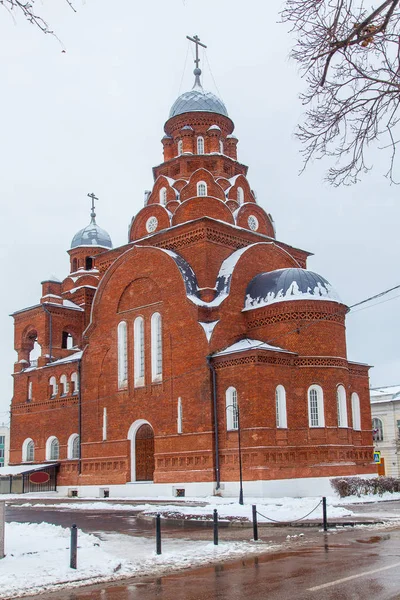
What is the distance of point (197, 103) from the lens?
123 ft

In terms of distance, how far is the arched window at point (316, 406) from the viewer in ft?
91.3

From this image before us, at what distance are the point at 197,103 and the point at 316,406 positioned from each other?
59.6 ft

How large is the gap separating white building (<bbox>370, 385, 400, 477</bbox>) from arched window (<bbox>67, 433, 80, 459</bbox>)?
76.0 feet

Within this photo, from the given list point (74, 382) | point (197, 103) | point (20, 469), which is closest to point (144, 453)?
point (74, 382)

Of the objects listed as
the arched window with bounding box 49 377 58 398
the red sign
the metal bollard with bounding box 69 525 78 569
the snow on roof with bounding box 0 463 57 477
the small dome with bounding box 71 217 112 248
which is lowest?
the metal bollard with bounding box 69 525 78 569

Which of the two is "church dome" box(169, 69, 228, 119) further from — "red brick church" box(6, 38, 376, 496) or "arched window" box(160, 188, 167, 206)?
"arched window" box(160, 188, 167, 206)

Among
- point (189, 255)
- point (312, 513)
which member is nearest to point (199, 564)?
point (312, 513)

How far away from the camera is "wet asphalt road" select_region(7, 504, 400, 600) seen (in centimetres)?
847

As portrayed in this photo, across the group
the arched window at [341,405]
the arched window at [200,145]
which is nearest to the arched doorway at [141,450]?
the arched window at [341,405]

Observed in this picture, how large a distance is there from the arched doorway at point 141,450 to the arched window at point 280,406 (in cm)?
638

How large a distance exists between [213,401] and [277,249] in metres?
9.01

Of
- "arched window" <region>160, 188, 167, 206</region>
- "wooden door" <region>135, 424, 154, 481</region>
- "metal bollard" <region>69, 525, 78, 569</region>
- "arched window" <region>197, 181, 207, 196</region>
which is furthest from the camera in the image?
"arched window" <region>160, 188, 167, 206</region>

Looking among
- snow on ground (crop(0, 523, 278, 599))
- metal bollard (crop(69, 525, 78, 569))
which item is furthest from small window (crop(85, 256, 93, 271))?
metal bollard (crop(69, 525, 78, 569))

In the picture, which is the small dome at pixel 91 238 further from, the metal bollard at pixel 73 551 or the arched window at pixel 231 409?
the metal bollard at pixel 73 551
